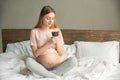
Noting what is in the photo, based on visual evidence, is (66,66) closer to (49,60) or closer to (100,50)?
(49,60)

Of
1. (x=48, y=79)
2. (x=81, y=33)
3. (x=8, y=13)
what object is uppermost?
(x=8, y=13)

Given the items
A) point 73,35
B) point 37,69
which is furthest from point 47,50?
point 73,35

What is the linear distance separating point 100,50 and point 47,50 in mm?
741

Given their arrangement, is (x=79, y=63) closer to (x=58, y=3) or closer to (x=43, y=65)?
(x=43, y=65)

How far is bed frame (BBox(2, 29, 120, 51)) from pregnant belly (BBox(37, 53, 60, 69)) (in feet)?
2.69

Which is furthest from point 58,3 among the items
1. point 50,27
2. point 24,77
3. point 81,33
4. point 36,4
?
point 24,77

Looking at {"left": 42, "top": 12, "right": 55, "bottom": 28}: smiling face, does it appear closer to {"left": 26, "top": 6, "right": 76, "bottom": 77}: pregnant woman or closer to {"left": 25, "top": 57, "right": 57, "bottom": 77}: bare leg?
{"left": 26, "top": 6, "right": 76, "bottom": 77}: pregnant woman

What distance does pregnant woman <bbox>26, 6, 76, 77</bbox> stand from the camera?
1.91 metres

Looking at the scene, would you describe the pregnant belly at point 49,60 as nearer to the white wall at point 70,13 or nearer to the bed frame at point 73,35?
the bed frame at point 73,35

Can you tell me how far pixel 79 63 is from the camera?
2.27 m

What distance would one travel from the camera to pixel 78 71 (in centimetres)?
205

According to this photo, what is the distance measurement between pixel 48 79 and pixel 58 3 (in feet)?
4.51

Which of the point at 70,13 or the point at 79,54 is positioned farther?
the point at 70,13

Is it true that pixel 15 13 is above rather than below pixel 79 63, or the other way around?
above
